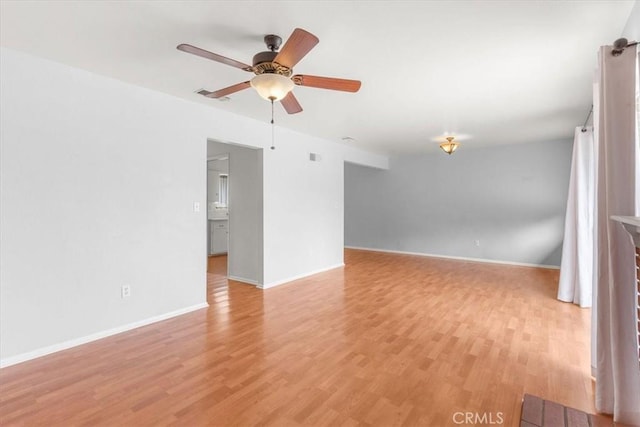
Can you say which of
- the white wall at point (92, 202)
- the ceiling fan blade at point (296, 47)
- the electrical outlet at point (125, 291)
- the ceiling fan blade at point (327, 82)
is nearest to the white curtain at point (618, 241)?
the ceiling fan blade at point (327, 82)

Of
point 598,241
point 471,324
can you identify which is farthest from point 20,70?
point 471,324

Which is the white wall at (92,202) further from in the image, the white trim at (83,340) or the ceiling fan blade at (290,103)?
the ceiling fan blade at (290,103)

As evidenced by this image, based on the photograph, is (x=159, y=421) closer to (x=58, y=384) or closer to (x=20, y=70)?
(x=58, y=384)

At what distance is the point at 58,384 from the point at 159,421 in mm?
984

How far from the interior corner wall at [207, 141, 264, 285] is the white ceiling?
1214 millimetres

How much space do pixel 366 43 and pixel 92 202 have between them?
2.78 m

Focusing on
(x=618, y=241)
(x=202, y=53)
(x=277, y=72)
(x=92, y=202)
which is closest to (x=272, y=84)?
(x=277, y=72)

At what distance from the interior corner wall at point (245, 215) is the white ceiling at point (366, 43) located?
1214mm

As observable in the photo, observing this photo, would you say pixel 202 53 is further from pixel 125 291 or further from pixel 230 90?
pixel 125 291

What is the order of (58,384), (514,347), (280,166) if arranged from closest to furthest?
(58,384), (514,347), (280,166)

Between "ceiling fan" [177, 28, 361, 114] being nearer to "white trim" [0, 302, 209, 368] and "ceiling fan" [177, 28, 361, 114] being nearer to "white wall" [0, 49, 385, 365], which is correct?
"white wall" [0, 49, 385, 365]

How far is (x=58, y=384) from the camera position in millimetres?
2180

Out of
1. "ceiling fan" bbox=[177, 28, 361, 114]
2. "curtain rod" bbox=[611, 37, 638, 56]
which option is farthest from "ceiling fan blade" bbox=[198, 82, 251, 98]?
"curtain rod" bbox=[611, 37, 638, 56]

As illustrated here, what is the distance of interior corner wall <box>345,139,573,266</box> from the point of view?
20.4 feet
